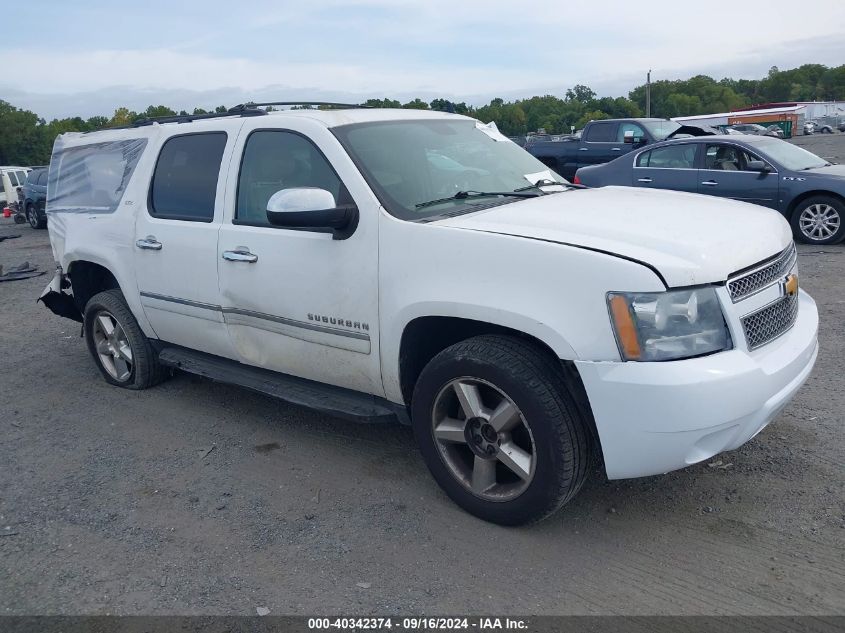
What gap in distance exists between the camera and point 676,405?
8.98ft

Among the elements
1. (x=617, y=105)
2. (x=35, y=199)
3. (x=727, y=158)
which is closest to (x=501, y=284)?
(x=727, y=158)

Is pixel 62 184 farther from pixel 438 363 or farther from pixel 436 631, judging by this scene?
pixel 436 631

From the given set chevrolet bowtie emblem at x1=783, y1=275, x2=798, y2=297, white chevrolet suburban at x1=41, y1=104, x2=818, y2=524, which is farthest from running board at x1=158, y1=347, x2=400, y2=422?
chevrolet bowtie emblem at x1=783, y1=275, x2=798, y2=297

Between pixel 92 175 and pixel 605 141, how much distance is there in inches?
483

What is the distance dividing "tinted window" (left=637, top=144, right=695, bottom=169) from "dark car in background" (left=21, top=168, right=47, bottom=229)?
50.8 ft

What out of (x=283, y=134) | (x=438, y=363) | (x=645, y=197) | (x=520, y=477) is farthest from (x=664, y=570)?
(x=283, y=134)

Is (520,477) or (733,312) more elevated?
(733,312)

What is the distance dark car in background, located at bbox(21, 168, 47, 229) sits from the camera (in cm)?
A: 1942

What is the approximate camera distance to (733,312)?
2920mm

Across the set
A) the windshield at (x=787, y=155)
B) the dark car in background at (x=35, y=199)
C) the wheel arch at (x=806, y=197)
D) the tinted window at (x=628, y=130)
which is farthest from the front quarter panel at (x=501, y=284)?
the dark car in background at (x=35, y=199)

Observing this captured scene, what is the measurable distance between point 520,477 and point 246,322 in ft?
6.17

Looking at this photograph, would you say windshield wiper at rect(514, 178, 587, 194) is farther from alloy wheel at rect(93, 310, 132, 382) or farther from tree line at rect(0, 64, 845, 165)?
tree line at rect(0, 64, 845, 165)

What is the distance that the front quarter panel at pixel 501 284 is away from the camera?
9.27ft

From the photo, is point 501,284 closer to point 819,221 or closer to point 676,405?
point 676,405
